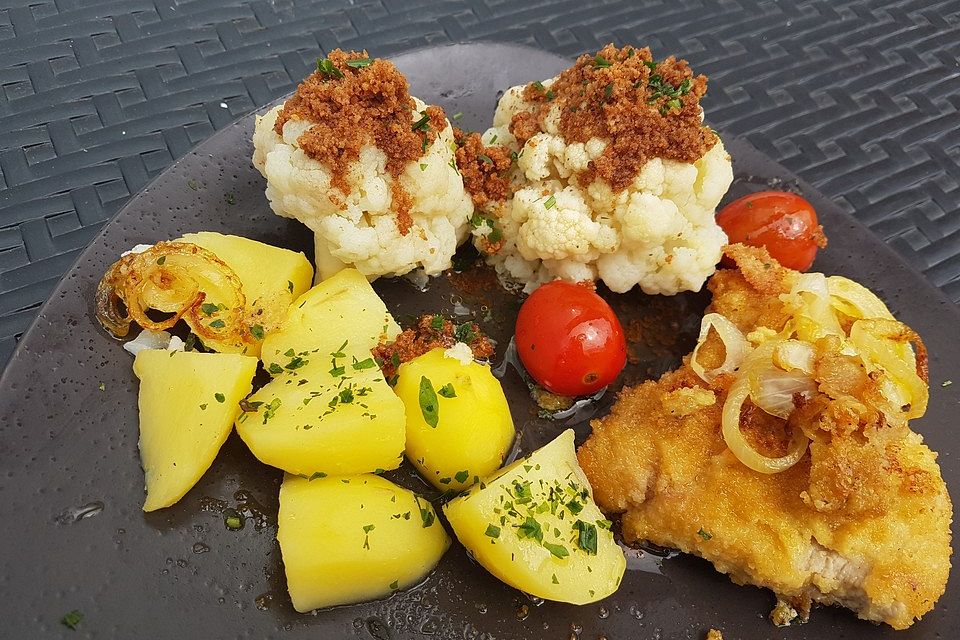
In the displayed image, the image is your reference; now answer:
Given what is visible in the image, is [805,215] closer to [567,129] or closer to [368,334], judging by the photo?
[567,129]

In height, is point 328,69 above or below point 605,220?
above

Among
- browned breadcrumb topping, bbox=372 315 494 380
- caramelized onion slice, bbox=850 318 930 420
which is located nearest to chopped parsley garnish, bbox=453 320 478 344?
browned breadcrumb topping, bbox=372 315 494 380

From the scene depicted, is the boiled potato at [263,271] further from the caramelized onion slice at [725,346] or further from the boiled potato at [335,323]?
the caramelized onion slice at [725,346]

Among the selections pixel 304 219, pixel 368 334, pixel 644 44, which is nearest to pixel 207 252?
pixel 304 219

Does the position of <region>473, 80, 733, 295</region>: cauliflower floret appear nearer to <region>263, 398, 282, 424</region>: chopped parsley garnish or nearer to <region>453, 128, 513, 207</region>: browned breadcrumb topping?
<region>453, 128, 513, 207</region>: browned breadcrumb topping

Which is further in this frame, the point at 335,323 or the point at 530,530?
the point at 335,323

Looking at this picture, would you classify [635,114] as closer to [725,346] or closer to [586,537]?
[725,346]

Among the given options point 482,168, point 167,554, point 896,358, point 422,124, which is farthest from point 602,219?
point 167,554

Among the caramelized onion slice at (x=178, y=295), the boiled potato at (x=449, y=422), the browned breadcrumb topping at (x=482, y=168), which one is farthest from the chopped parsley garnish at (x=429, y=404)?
the browned breadcrumb topping at (x=482, y=168)
